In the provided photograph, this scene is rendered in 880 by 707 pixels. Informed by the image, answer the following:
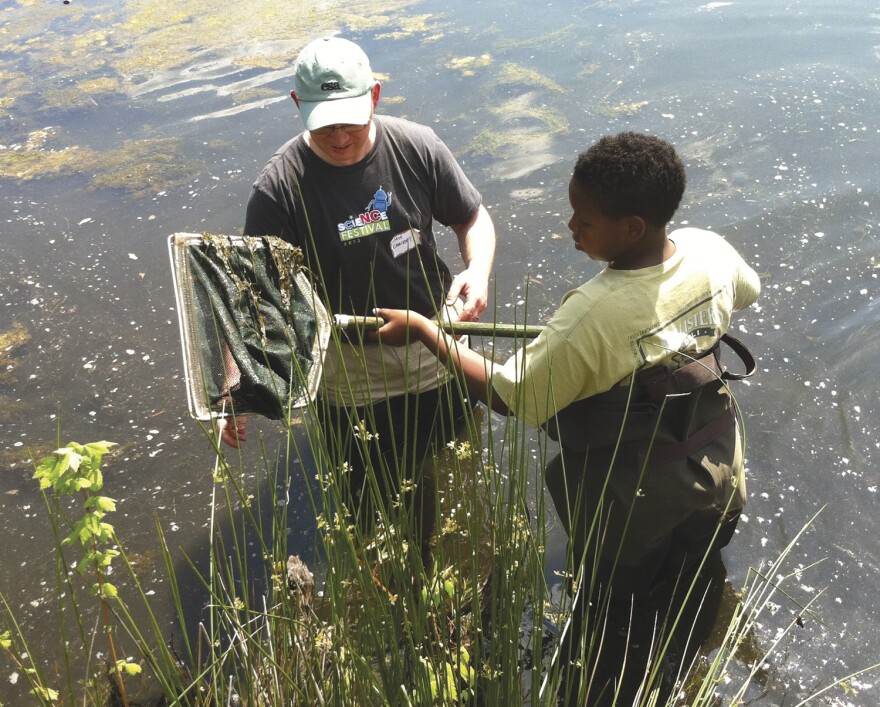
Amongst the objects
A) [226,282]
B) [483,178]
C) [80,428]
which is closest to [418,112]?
[483,178]

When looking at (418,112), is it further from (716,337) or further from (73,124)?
(716,337)

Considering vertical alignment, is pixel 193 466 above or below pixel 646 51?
below

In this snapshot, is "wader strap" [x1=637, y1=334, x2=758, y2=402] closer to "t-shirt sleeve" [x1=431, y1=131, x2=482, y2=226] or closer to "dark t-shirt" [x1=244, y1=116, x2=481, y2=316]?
"dark t-shirt" [x1=244, y1=116, x2=481, y2=316]

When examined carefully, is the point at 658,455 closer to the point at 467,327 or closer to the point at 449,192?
the point at 467,327

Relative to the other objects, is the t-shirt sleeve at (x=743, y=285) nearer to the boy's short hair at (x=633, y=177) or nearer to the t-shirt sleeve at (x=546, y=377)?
the boy's short hair at (x=633, y=177)

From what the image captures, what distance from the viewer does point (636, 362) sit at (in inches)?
89.0

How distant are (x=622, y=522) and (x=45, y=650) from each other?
2.37 metres

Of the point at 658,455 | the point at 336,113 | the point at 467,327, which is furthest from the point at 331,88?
the point at 658,455

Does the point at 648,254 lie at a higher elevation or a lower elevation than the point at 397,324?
higher

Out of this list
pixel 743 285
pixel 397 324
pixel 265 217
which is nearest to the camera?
pixel 743 285

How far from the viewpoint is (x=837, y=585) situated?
132 inches

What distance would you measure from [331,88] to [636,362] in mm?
1399

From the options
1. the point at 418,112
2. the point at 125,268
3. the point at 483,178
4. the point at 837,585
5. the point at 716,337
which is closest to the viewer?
the point at 716,337

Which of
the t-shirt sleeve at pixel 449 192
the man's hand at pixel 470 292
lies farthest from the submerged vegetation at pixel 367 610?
the t-shirt sleeve at pixel 449 192
